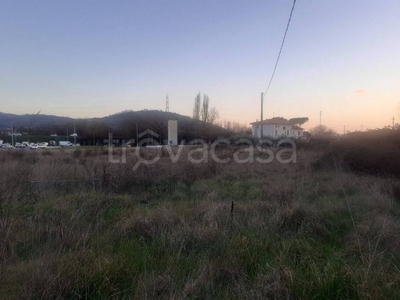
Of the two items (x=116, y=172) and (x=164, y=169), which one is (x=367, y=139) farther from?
(x=116, y=172)

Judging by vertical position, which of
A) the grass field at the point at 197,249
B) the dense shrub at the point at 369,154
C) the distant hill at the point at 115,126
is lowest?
the grass field at the point at 197,249

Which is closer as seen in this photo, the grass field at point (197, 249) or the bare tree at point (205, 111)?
the grass field at point (197, 249)

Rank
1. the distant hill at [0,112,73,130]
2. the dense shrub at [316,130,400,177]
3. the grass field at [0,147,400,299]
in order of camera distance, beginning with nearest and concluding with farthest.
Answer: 1. the grass field at [0,147,400,299]
2. the dense shrub at [316,130,400,177]
3. the distant hill at [0,112,73,130]

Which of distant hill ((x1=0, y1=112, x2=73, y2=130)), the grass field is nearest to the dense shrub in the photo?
the grass field

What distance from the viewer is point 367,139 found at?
38.6ft

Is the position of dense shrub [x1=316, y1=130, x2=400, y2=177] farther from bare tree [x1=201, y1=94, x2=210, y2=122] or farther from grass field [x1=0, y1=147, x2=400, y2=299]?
bare tree [x1=201, y1=94, x2=210, y2=122]

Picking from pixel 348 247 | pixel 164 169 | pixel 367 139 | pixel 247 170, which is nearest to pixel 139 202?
pixel 164 169

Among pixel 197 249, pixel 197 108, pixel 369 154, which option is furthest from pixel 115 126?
pixel 197 249

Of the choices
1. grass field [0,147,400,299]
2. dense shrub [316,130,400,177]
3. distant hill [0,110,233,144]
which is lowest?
grass field [0,147,400,299]

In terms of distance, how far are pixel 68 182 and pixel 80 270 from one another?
Result: 4.88 metres

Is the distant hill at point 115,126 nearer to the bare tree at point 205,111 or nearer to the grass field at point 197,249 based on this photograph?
the bare tree at point 205,111

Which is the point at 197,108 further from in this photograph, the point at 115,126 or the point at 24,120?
the point at 24,120

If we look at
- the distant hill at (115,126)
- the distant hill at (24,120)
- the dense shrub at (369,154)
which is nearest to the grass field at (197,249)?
the dense shrub at (369,154)

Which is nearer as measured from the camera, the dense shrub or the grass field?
the grass field
